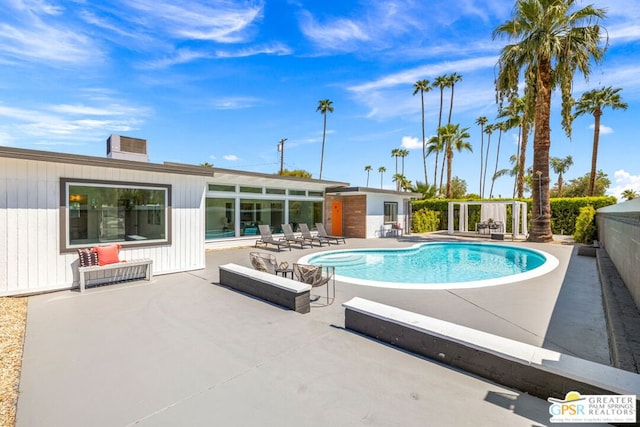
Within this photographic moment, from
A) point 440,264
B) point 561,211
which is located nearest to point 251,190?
point 440,264

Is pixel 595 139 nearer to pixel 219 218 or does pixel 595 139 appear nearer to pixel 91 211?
pixel 219 218

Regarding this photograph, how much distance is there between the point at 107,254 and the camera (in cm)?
686

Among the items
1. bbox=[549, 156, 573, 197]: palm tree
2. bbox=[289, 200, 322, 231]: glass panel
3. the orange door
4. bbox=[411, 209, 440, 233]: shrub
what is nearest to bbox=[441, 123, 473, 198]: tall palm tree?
bbox=[411, 209, 440, 233]: shrub

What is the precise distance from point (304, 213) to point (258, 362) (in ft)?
44.6

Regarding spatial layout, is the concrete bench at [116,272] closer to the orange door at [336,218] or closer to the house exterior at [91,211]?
the house exterior at [91,211]

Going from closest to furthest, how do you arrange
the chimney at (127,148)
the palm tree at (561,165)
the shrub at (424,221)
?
the chimney at (127,148)
the shrub at (424,221)
the palm tree at (561,165)

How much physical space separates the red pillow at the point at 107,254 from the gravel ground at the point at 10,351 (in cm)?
144

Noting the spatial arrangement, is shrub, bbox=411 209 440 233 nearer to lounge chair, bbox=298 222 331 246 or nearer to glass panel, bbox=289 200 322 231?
glass panel, bbox=289 200 322 231

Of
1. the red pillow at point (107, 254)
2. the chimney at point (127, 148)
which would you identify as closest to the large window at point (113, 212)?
the red pillow at point (107, 254)

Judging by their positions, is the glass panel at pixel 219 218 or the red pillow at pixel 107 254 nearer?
the red pillow at pixel 107 254

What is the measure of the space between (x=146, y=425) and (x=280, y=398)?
114 cm

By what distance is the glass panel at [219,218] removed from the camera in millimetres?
13055

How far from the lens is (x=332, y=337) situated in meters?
4.14

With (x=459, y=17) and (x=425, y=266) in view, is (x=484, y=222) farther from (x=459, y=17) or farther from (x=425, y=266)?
(x=459, y=17)
